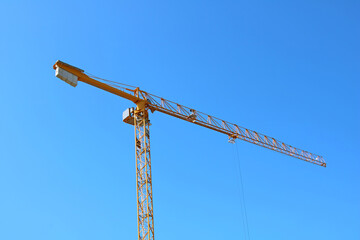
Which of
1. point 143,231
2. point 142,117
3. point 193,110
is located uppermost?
point 193,110

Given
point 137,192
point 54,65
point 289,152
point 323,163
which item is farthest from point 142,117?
point 323,163

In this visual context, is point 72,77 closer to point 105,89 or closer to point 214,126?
point 105,89

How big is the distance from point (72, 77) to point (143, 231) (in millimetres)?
18768

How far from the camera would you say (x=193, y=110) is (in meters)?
63.1

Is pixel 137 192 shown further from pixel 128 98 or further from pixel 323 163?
pixel 323 163

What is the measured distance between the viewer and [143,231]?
4941 cm

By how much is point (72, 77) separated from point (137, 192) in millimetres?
15053

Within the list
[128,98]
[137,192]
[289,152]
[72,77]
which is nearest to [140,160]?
[137,192]

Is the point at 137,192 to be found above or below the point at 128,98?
below

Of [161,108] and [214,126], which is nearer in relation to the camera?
[161,108]

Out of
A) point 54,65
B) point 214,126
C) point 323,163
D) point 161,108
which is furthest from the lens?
point 323,163

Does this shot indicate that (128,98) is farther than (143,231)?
Yes

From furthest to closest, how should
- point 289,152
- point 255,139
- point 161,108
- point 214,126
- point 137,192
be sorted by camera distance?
1. point 289,152
2. point 255,139
3. point 214,126
4. point 161,108
5. point 137,192

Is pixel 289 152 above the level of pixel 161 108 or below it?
above
